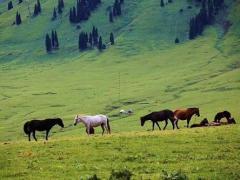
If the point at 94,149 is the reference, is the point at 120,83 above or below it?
above

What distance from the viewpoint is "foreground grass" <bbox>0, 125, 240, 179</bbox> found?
90.1 ft

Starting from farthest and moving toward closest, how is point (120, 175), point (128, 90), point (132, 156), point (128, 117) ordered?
point (128, 90) → point (128, 117) → point (132, 156) → point (120, 175)

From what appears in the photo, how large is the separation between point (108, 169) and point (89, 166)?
1.33 meters

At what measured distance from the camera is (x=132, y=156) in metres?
31.0

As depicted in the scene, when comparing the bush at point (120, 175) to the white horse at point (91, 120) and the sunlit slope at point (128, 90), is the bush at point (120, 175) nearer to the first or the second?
the white horse at point (91, 120)

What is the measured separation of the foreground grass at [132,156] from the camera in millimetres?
27453

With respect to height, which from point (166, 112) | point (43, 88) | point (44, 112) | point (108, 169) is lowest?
point (108, 169)

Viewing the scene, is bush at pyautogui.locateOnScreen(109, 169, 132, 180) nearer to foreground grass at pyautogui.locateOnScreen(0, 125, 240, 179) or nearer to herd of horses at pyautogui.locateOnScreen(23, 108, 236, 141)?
foreground grass at pyautogui.locateOnScreen(0, 125, 240, 179)

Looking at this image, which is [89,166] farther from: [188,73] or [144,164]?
[188,73]

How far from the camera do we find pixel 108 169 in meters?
28.3

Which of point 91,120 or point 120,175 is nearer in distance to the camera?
point 120,175

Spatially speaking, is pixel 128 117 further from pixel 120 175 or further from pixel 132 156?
pixel 120 175

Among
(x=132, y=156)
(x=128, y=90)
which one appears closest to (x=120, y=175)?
(x=132, y=156)

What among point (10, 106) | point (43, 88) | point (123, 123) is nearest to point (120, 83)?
point (43, 88)
